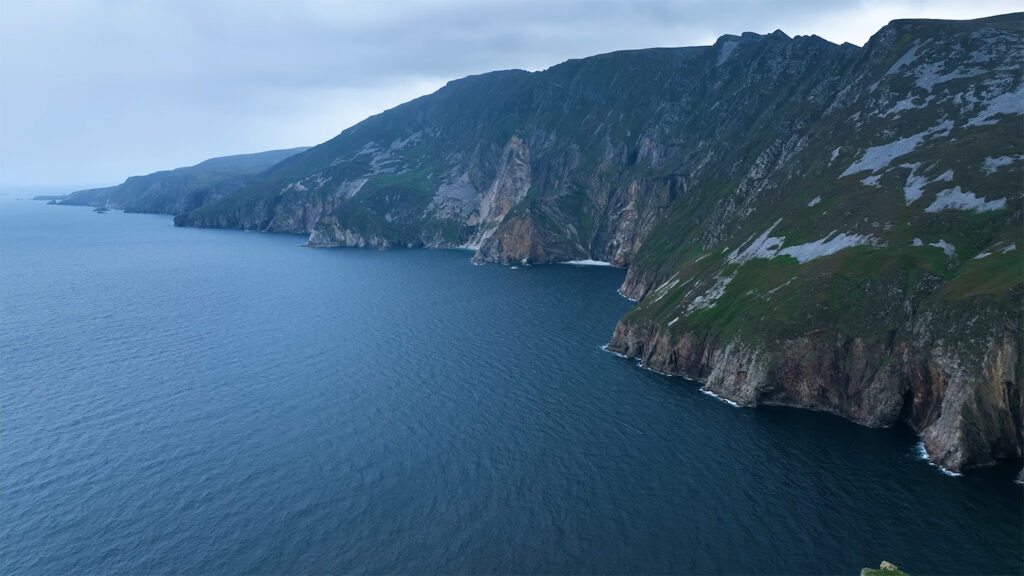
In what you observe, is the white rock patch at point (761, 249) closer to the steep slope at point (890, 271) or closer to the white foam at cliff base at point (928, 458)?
the steep slope at point (890, 271)

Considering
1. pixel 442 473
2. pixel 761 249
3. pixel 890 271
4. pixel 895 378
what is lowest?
pixel 442 473

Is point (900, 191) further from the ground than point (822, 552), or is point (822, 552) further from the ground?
point (900, 191)

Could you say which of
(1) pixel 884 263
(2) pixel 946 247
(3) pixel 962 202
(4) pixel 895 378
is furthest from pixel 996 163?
(4) pixel 895 378

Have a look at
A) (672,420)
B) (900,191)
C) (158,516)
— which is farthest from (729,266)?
(158,516)

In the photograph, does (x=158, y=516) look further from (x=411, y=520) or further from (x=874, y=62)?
(x=874, y=62)

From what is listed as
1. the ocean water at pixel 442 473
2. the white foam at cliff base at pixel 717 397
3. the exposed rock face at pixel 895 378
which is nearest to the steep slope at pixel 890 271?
the exposed rock face at pixel 895 378

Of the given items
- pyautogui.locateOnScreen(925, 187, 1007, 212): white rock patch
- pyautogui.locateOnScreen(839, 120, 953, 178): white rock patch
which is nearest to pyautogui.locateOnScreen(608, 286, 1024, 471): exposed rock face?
pyautogui.locateOnScreen(925, 187, 1007, 212): white rock patch

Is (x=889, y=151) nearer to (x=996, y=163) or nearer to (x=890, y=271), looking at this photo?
(x=996, y=163)

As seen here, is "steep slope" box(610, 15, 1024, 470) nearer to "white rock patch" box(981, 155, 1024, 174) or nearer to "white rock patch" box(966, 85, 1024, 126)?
"white rock patch" box(981, 155, 1024, 174)
